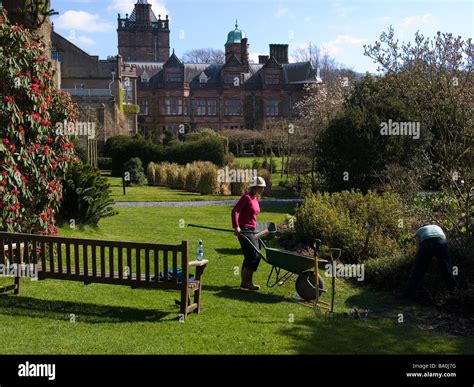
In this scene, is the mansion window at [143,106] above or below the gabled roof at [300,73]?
below

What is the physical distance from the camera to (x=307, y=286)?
8.19 meters

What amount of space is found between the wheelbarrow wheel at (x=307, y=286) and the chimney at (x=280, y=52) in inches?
2302

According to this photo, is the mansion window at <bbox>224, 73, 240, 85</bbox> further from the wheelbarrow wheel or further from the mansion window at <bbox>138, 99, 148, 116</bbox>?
the wheelbarrow wheel

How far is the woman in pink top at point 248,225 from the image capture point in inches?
330

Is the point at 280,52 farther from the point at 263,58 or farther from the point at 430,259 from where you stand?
the point at 430,259

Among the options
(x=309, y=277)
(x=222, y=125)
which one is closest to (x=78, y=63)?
(x=222, y=125)

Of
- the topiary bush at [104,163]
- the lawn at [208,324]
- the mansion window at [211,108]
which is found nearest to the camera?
the lawn at [208,324]

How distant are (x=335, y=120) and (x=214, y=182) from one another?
24.3 feet

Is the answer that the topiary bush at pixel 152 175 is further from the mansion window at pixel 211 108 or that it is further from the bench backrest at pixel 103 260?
the mansion window at pixel 211 108

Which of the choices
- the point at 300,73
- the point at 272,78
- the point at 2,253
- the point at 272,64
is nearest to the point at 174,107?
the point at 272,78

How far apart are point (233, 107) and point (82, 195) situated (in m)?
53.3

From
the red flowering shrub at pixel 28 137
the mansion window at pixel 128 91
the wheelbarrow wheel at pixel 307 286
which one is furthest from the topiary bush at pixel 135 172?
the mansion window at pixel 128 91

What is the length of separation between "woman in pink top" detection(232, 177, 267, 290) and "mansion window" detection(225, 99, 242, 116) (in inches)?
2222

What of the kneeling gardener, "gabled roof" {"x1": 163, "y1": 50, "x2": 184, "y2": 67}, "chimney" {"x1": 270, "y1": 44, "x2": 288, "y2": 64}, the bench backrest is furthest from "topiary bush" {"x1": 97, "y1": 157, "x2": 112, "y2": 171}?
the kneeling gardener
